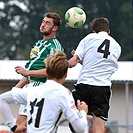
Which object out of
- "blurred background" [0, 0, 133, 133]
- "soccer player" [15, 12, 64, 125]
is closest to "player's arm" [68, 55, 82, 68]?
"soccer player" [15, 12, 64, 125]

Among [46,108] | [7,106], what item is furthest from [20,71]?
[46,108]

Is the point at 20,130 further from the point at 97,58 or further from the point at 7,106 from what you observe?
the point at 97,58

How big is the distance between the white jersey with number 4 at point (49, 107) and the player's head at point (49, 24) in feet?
7.25

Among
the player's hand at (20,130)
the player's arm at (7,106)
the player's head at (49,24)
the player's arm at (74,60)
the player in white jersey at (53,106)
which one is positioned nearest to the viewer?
the player in white jersey at (53,106)

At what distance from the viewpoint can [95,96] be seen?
351 inches

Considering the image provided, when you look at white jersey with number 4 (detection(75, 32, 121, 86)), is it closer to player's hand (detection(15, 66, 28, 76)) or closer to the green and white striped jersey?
the green and white striped jersey

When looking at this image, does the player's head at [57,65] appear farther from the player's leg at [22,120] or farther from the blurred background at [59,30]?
the blurred background at [59,30]

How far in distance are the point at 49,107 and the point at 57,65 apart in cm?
47

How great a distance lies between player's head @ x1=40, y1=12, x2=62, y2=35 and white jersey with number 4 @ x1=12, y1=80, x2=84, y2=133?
2.21 m

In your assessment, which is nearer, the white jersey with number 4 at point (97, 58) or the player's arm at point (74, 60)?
the player's arm at point (74, 60)

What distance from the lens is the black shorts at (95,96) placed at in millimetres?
8875

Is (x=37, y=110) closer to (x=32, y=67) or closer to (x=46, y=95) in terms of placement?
(x=46, y=95)

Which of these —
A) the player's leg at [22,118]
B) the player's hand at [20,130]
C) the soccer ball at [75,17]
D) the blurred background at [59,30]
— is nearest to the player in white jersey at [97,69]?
the soccer ball at [75,17]

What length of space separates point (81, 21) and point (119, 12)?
164 ft
